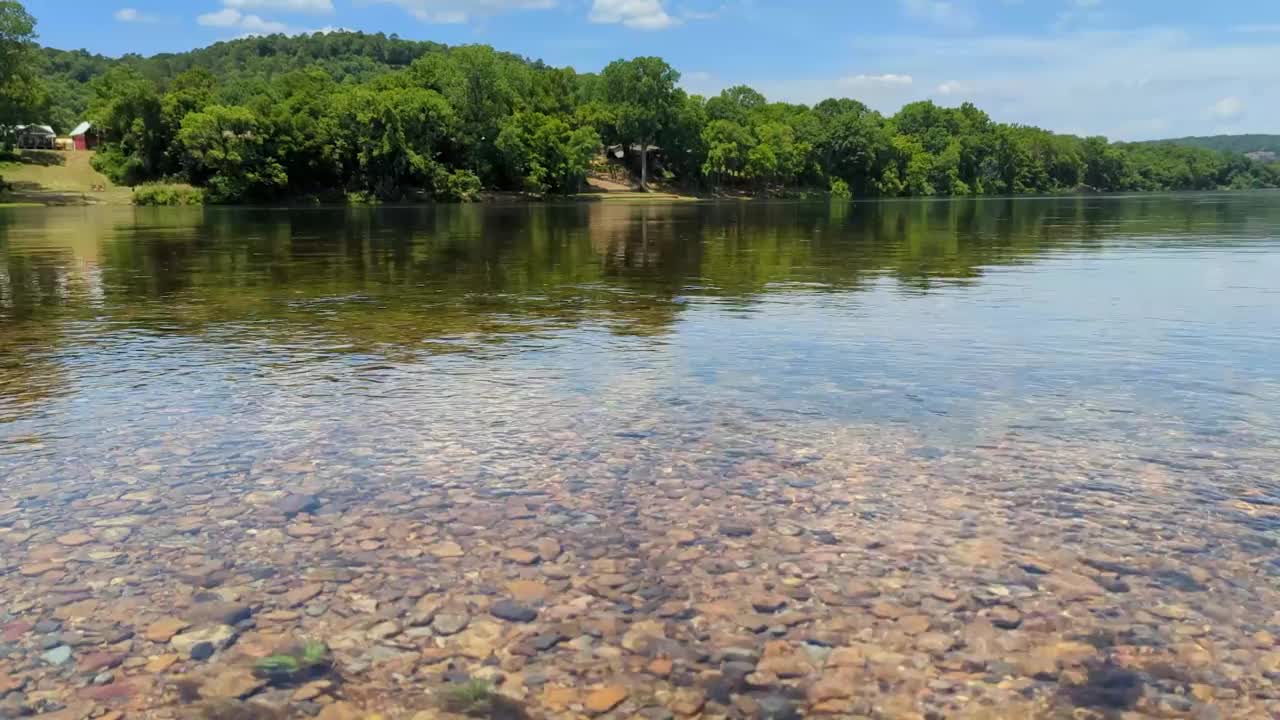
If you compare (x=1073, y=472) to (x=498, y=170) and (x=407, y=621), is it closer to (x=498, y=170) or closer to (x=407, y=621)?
(x=407, y=621)

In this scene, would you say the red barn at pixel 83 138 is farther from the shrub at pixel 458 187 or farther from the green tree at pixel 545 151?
the green tree at pixel 545 151

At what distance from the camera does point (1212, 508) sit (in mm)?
7301

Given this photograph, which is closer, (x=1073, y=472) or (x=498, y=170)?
(x=1073, y=472)

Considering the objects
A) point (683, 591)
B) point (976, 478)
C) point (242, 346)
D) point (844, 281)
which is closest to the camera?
point (683, 591)

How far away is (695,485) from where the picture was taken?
309 inches

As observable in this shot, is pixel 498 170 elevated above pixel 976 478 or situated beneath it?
elevated above

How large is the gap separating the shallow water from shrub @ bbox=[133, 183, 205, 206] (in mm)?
85731

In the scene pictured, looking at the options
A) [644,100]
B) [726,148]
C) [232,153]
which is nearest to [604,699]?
[232,153]

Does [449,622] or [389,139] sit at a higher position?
[389,139]

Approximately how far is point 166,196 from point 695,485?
10121cm

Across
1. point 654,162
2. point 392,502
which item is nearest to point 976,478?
point 392,502

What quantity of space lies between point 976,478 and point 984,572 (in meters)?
2.00

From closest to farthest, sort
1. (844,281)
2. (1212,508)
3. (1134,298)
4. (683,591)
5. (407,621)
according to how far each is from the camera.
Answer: (407,621)
(683,591)
(1212,508)
(1134,298)
(844,281)

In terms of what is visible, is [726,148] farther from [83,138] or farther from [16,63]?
[83,138]
